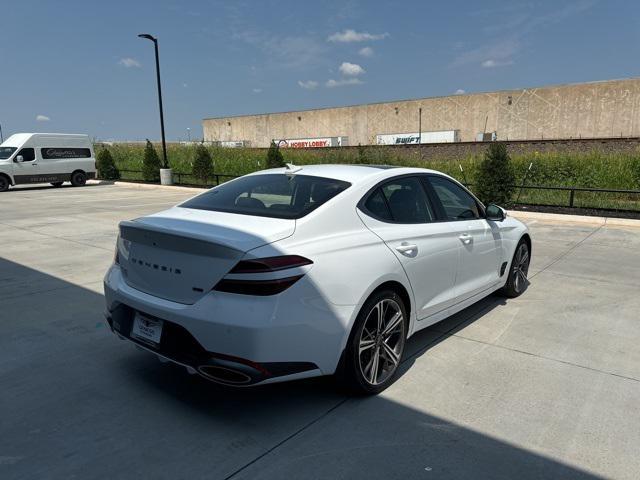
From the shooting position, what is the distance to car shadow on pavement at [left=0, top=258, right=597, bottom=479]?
265 cm

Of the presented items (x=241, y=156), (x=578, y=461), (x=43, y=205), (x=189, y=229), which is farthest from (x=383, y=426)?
(x=241, y=156)

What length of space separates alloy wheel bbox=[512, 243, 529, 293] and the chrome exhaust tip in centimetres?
381

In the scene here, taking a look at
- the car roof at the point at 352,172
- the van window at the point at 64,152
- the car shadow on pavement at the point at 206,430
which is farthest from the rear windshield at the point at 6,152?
the car roof at the point at 352,172

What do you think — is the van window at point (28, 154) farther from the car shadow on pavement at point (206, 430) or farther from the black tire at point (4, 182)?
the car shadow on pavement at point (206, 430)

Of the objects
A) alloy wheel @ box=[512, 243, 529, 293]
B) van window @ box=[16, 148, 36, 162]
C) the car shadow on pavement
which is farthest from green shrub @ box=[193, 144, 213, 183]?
the car shadow on pavement

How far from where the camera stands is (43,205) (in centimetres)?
1600

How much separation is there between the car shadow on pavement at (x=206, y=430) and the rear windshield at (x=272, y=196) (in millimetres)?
1266

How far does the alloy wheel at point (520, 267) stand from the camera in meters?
5.60

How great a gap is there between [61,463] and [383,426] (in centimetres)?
184

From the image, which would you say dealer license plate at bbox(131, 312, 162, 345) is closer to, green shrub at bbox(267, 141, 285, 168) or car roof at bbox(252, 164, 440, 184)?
car roof at bbox(252, 164, 440, 184)

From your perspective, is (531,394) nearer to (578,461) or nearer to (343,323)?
(578,461)

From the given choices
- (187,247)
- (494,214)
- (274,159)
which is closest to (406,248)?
(187,247)

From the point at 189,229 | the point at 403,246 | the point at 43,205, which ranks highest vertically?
the point at 189,229

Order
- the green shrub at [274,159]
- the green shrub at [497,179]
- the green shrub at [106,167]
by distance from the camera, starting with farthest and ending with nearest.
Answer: the green shrub at [106,167] → the green shrub at [274,159] → the green shrub at [497,179]
